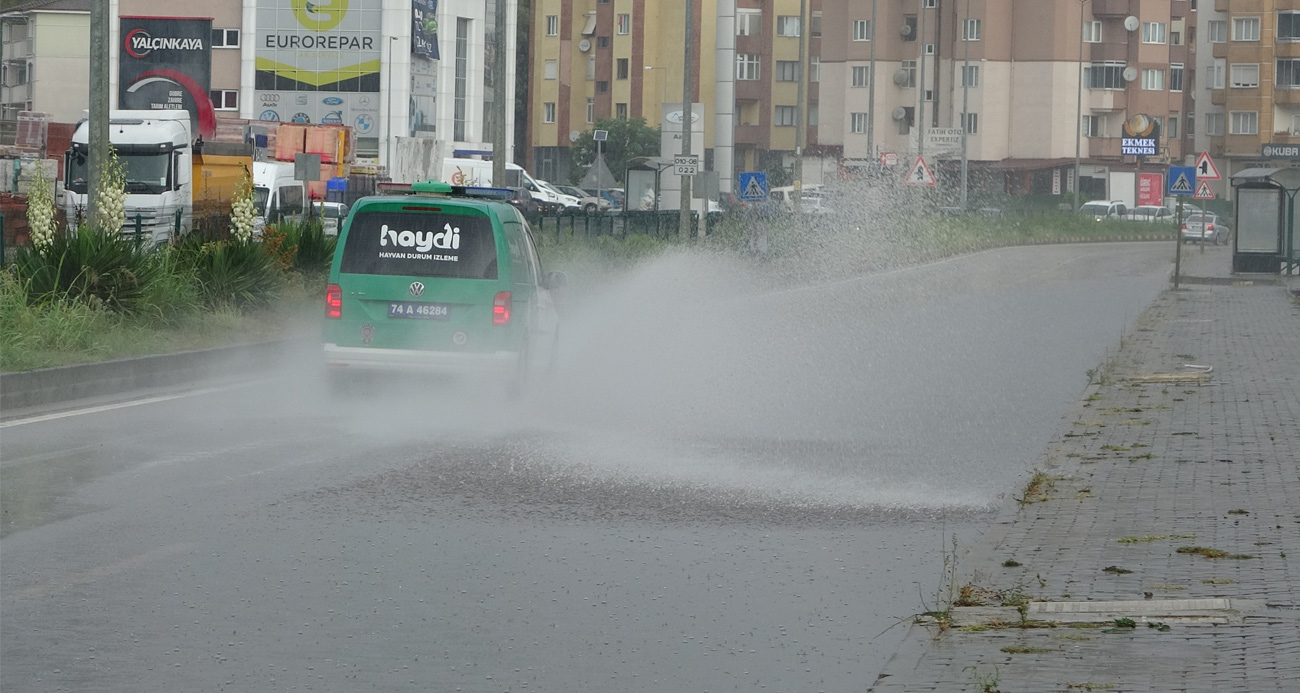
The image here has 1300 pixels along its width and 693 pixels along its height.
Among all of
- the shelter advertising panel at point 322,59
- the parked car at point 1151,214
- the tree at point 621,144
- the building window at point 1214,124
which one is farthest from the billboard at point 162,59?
the building window at point 1214,124

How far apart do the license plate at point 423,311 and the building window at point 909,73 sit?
9483 cm

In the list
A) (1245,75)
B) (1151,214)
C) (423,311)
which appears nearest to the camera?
(423,311)

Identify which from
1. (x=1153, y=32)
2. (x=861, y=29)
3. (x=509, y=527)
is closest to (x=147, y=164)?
(x=509, y=527)

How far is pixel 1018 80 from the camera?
10319 centimetres

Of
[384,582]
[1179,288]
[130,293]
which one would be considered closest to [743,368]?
[130,293]

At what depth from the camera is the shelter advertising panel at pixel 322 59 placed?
3479 inches

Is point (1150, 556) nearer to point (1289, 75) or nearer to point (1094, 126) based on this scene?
point (1094, 126)

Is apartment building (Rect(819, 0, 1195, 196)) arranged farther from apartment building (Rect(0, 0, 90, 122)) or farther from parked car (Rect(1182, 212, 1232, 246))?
apartment building (Rect(0, 0, 90, 122))

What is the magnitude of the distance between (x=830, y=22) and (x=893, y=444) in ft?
326

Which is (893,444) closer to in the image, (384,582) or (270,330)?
(384,582)

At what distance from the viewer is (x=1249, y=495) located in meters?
10.0

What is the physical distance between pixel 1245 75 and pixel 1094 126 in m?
12.0

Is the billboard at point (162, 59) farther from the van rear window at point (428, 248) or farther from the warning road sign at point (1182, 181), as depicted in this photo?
the van rear window at point (428, 248)

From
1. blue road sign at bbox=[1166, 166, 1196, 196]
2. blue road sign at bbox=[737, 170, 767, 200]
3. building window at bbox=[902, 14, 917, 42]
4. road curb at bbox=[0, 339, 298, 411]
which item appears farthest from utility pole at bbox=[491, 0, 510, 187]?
building window at bbox=[902, 14, 917, 42]
